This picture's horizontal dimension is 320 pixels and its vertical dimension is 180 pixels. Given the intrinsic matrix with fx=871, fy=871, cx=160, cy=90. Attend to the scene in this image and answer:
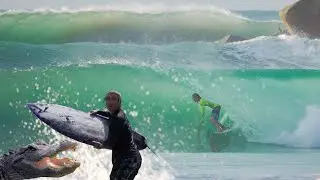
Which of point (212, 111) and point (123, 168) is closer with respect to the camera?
point (123, 168)

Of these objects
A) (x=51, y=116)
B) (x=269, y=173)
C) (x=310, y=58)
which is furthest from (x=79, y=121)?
(x=310, y=58)

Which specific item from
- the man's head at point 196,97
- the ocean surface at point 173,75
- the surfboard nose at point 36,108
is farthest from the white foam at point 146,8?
the surfboard nose at point 36,108

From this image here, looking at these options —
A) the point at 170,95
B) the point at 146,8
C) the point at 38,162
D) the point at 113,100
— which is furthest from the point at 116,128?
the point at 170,95

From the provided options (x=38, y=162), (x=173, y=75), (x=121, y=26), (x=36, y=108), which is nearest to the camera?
(x=38, y=162)

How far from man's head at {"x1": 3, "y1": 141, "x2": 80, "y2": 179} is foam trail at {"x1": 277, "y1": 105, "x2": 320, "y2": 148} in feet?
19.5

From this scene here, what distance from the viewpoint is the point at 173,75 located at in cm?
1211

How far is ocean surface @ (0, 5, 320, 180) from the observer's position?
456 inches

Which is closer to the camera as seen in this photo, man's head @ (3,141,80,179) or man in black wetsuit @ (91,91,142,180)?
man in black wetsuit @ (91,91,142,180)

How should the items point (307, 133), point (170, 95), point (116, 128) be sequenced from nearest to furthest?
point (116, 128)
point (307, 133)
point (170, 95)

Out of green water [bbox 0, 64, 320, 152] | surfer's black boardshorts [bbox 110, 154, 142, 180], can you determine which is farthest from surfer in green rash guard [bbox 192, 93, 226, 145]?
surfer's black boardshorts [bbox 110, 154, 142, 180]

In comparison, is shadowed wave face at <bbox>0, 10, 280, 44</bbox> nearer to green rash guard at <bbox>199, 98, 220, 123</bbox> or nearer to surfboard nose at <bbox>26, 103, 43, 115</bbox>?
green rash guard at <bbox>199, 98, 220, 123</bbox>

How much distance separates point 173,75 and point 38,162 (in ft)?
18.0

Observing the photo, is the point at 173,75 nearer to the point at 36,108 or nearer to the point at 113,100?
the point at 36,108

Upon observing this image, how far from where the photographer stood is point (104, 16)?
11.8 m
